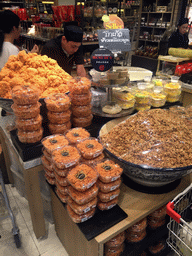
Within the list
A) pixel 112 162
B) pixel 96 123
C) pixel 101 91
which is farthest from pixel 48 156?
pixel 101 91

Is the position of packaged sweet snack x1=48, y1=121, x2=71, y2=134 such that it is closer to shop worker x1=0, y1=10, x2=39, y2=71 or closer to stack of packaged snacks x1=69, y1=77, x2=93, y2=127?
stack of packaged snacks x1=69, y1=77, x2=93, y2=127

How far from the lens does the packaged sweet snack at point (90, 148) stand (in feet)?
3.81

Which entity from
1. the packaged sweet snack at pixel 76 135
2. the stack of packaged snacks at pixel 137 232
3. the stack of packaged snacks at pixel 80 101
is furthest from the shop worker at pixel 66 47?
the stack of packaged snacks at pixel 137 232

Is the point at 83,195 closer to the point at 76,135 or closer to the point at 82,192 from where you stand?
the point at 82,192

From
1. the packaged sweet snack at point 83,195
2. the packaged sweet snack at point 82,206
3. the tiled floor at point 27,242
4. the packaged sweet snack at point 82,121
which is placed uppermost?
the packaged sweet snack at point 82,121

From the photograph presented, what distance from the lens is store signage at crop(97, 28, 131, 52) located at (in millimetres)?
1766

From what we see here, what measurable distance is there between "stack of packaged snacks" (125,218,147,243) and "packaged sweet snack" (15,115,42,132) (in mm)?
899

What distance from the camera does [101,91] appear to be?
1938mm

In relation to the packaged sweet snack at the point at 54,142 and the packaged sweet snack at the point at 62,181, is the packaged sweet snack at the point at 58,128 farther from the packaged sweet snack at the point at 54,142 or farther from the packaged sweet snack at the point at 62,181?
the packaged sweet snack at the point at 62,181

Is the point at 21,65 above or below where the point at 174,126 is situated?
above

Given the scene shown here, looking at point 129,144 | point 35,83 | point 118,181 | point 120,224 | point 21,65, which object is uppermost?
point 21,65

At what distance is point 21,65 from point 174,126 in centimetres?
122

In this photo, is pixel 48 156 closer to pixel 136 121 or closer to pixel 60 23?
pixel 136 121

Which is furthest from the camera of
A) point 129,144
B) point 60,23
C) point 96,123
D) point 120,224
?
point 60,23
